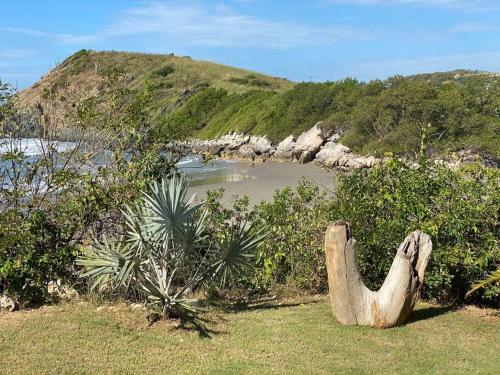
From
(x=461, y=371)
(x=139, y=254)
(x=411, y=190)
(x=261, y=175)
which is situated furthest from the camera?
(x=261, y=175)

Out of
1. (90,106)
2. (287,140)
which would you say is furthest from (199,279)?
(287,140)

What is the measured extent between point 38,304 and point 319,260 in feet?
13.8

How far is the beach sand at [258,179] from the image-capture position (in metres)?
25.5

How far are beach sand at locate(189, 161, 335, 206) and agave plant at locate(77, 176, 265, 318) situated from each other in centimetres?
1329

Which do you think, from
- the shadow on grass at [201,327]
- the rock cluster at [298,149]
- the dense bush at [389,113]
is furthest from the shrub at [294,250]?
the rock cluster at [298,149]

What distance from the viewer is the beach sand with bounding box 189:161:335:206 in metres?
25.5

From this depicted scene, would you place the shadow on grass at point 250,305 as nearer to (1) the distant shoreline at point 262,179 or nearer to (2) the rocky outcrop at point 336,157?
(1) the distant shoreline at point 262,179

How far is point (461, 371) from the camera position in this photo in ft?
20.5

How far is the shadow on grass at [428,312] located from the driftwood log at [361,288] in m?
0.47

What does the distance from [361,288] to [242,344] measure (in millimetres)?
1665

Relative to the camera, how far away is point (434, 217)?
28.8ft

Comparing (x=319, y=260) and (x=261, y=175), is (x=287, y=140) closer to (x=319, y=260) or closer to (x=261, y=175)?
(x=261, y=175)

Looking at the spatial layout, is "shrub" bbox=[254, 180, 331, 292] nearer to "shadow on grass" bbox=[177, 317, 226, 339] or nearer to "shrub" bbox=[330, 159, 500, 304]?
Answer: "shrub" bbox=[330, 159, 500, 304]

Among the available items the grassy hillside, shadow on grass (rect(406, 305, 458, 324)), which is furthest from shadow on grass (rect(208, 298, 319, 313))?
the grassy hillside
